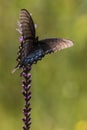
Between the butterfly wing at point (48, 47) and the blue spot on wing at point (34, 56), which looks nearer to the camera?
the blue spot on wing at point (34, 56)

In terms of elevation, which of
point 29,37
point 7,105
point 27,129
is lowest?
point 7,105

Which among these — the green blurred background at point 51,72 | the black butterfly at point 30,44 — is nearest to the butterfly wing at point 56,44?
the black butterfly at point 30,44

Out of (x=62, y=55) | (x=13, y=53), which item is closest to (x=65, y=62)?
(x=62, y=55)

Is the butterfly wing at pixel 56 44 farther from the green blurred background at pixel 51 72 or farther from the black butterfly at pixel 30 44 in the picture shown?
the green blurred background at pixel 51 72

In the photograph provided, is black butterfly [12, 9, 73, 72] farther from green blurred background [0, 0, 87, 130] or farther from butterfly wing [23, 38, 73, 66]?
A: green blurred background [0, 0, 87, 130]

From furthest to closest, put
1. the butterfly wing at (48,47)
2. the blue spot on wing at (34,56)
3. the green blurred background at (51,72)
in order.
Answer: the green blurred background at (51,72) < the butterfly wing at (48,47) < the blue spot on wing at (34,56)

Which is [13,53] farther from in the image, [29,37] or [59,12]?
[29,37]
